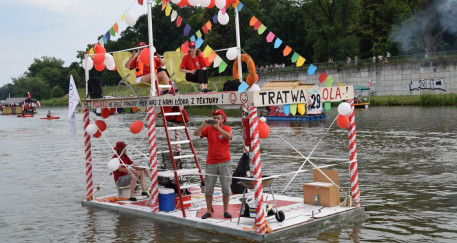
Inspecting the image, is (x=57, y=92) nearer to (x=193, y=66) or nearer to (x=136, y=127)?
(x=136, y=127)

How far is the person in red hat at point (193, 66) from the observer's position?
13695 mm

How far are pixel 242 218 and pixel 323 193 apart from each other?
7.40ft

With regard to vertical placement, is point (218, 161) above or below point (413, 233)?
above

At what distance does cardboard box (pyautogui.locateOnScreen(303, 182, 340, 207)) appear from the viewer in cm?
1302

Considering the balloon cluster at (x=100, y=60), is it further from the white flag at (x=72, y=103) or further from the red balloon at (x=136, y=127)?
the red balloon at (x=136, y=127)

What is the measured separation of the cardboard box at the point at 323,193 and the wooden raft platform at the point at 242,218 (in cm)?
18

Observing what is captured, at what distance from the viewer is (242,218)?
1218cm

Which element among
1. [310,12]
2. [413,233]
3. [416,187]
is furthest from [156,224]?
[310,12]

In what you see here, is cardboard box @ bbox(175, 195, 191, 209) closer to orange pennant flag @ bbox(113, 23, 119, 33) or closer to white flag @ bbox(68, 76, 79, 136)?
white flag @ bbox(68, 76, 79, 136)

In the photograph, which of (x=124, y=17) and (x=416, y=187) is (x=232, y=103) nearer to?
(x=124, y=17)

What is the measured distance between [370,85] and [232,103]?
6521cm

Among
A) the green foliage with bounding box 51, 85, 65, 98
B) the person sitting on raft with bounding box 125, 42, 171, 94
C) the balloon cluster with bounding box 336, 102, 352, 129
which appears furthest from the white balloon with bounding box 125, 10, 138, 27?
the green foliage with bounding box 51, 85, 65, 98

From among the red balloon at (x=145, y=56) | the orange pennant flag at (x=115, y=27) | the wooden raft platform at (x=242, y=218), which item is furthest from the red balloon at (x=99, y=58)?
the wooden raft platform at (x=242, y=218)

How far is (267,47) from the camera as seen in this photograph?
296 ft
